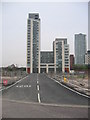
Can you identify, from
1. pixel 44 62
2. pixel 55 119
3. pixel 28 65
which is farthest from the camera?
pixel 44 62

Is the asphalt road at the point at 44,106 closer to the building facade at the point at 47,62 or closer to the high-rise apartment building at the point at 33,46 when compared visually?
the high-rise apartment building at the point at 33,46

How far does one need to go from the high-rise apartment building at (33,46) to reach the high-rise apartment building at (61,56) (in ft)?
48.3

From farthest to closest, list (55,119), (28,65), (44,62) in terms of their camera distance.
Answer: (44,62), (28,65), (55,119)

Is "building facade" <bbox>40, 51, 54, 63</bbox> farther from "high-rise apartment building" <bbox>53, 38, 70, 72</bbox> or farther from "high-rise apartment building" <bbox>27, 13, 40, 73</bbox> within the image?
"high-rise apartment building" <bbox>27, 13, 40, 73</bbox>

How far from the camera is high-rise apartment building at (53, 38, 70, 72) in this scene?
132875mm

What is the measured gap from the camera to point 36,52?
132m

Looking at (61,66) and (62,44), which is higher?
(62,44)

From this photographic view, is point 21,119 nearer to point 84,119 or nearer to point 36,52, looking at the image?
point 84,119

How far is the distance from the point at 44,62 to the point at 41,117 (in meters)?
132

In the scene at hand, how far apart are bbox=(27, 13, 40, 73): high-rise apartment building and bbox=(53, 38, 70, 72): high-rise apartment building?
579 inches

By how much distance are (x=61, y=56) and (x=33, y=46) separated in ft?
73.2

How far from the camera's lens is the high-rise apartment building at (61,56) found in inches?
5231

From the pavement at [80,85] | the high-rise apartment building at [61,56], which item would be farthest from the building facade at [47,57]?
the pavement at [80,85]

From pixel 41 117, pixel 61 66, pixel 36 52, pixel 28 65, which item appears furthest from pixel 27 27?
pixel 41 117
